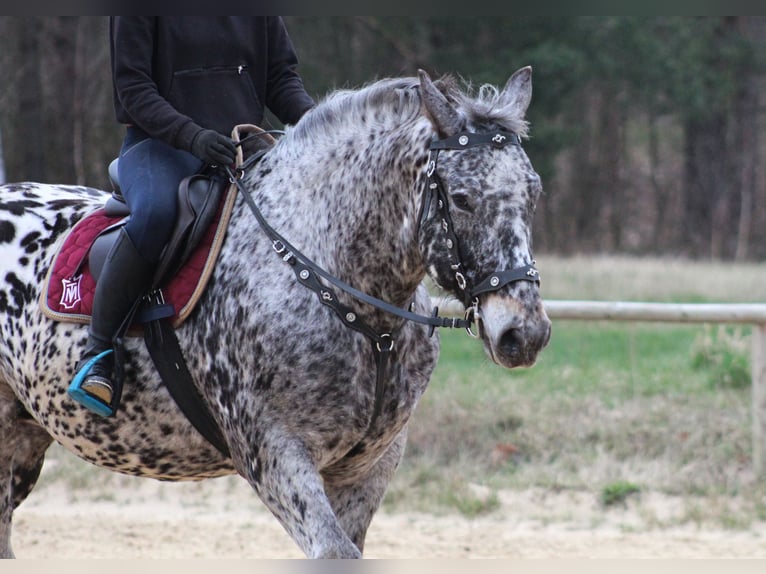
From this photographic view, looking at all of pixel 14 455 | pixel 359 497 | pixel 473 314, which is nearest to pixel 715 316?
pixel 359 497

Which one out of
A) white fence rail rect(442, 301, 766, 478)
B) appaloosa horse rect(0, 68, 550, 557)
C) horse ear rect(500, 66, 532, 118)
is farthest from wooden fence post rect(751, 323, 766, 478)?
horse ear rect(500, 66, 532, 118)

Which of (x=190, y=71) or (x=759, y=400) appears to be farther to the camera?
(x=759, y=400)

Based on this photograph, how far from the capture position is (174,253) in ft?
13.1

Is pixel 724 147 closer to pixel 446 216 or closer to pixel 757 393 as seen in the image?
pixel 757 393

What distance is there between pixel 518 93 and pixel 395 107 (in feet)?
1.44

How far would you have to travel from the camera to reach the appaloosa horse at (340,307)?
3400 mm

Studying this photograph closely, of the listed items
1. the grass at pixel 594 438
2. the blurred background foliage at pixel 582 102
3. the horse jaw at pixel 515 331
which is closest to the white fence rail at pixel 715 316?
the grass at pixel 594 438

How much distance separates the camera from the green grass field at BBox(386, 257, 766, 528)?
720 cm

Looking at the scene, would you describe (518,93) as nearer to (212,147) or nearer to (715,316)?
(212,147)

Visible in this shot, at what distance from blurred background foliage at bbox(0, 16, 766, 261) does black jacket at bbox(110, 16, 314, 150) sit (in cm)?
988

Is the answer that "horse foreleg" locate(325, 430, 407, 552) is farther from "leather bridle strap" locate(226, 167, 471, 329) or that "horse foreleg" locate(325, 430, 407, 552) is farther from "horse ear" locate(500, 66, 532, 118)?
"horse ear" locate(500, 66, 532, 118)

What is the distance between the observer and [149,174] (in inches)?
161

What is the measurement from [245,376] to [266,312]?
242 millimetres

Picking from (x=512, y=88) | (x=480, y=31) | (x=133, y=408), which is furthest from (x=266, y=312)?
(x=480, y=31)
